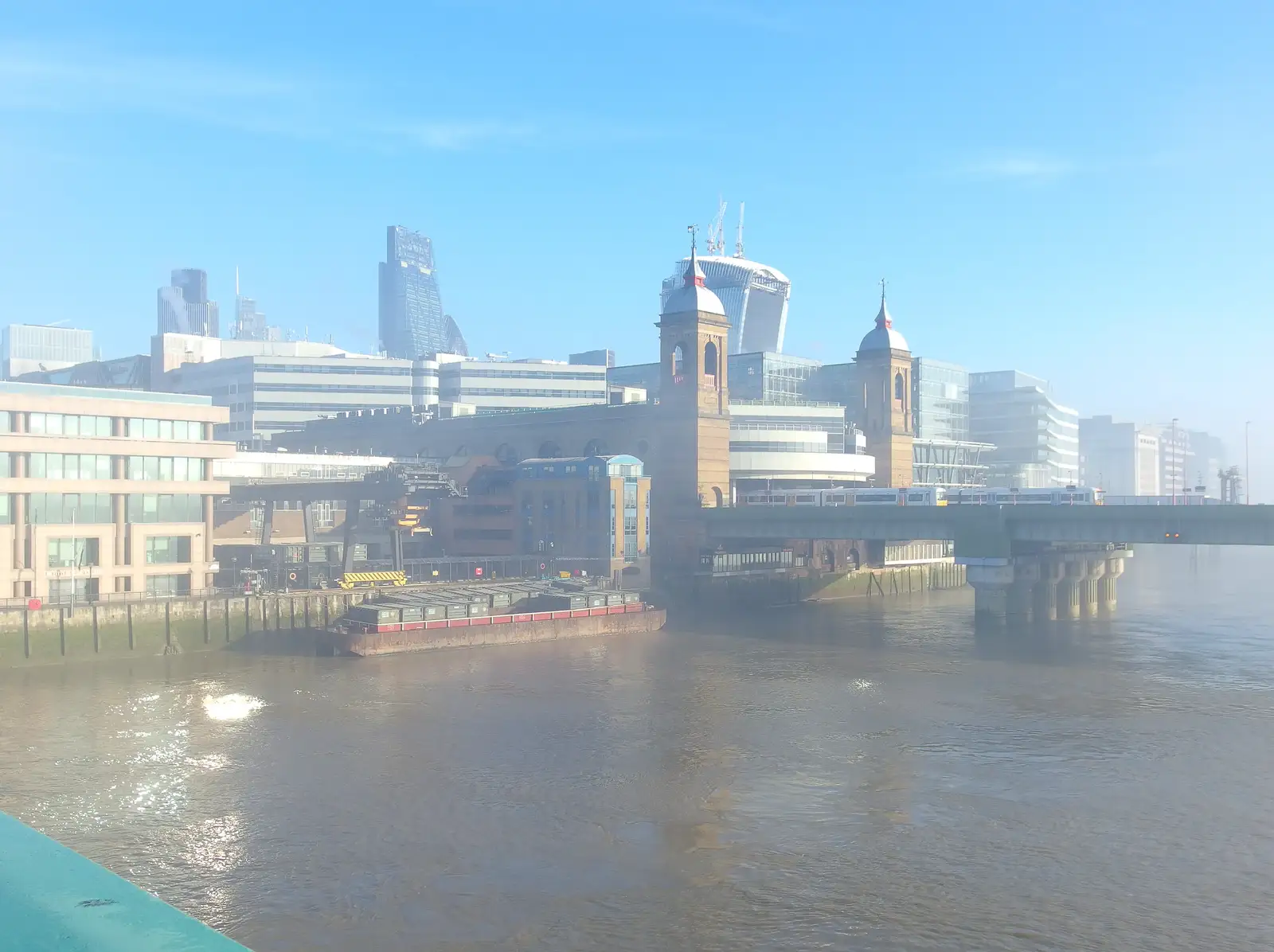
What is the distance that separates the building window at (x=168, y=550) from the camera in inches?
3433

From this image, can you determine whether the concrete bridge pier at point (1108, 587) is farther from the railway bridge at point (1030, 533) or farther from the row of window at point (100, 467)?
the row of window at point (100, 467)

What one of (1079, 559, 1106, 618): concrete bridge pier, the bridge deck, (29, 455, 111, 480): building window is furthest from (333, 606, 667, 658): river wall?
(1079, 559, 1106, 618): concrete bridge pier

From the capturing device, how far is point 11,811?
40.4 meters

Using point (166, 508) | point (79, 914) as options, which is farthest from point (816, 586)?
point (79, 914)

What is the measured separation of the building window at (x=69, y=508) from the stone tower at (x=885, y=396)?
100595 mm

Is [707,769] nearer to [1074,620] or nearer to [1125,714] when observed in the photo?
[1125,714]

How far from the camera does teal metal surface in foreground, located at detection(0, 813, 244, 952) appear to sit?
17.2m

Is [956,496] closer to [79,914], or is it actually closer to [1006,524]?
[1006,524]

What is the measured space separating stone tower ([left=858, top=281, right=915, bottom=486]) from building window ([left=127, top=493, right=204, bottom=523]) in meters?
93.0

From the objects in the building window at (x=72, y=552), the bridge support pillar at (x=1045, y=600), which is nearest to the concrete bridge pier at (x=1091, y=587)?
the bridge support pillar at (x=1045, y=600)

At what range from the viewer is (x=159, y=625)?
3078 inches

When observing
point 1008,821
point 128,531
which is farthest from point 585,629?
point 1008,821

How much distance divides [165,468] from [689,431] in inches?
2176

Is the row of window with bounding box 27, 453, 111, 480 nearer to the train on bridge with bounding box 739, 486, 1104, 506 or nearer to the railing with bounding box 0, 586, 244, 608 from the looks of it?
the railing with bounding box 0, 586, 244, 608
